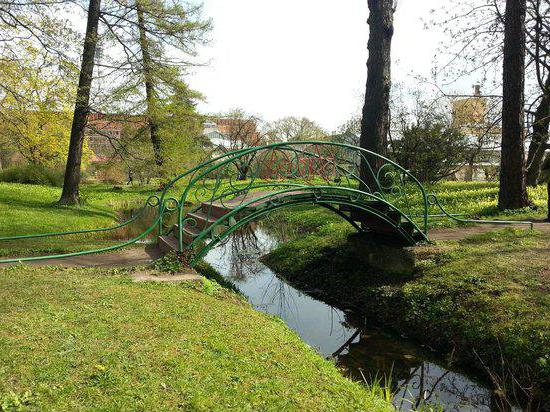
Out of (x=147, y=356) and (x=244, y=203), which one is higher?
(x=244, y=203)

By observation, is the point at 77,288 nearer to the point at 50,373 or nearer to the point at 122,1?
the point at 50,373

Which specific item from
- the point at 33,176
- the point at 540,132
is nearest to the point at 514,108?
the point at 540,132

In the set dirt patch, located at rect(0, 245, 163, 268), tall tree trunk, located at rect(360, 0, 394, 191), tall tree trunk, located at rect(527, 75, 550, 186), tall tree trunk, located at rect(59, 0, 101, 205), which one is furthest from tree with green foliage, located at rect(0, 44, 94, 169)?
tall tree trunk, located at rect(527, 75, 550, 186)

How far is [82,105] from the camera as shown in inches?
530

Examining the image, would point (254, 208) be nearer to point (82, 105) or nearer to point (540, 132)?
point (82, 105)

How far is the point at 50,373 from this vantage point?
10.2ft

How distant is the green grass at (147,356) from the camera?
2977 mm

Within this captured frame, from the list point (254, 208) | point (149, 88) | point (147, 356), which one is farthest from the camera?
point (149, 88)

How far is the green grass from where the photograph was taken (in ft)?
9.77

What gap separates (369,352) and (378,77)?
6.59 m

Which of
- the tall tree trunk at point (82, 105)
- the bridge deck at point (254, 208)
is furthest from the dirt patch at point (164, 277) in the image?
the tall tree trunk at point (82, 105)

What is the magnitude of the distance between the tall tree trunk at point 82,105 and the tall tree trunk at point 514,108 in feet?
37.8

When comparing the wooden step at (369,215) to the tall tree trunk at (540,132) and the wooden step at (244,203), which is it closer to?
the wooden step at (244,203)

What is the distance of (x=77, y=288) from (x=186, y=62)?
1167cm
